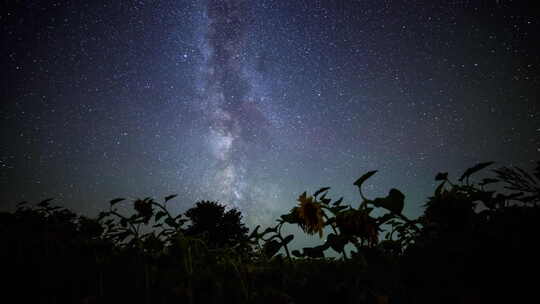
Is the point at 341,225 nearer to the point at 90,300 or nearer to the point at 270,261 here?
the point at 270,261

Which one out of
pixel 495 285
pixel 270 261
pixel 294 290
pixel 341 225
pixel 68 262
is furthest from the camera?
pixel 270 261

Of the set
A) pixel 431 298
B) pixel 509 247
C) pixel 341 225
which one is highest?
pixel 341 225

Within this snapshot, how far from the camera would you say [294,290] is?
1.09 m

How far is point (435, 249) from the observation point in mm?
976

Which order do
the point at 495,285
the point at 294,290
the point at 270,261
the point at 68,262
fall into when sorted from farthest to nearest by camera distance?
the point at 270,261 < the point at 68,262 < the point at 294,290 < the point at 495,285

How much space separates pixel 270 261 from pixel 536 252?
3.74 ft

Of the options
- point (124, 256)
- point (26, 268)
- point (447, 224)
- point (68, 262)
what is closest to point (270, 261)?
point (124, 256)

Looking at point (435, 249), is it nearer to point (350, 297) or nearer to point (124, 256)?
point (350, 297)

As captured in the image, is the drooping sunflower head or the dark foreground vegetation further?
the drooping sunflower head

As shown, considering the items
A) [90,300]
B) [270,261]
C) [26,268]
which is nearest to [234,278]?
[270,261]

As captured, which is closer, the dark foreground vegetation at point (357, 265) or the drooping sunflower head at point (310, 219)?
the dark foreground vegetation at point (357, 265)

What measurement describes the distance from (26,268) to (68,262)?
156 mm

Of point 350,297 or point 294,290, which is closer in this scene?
point 350,297

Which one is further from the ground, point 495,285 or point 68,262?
point 68,262
